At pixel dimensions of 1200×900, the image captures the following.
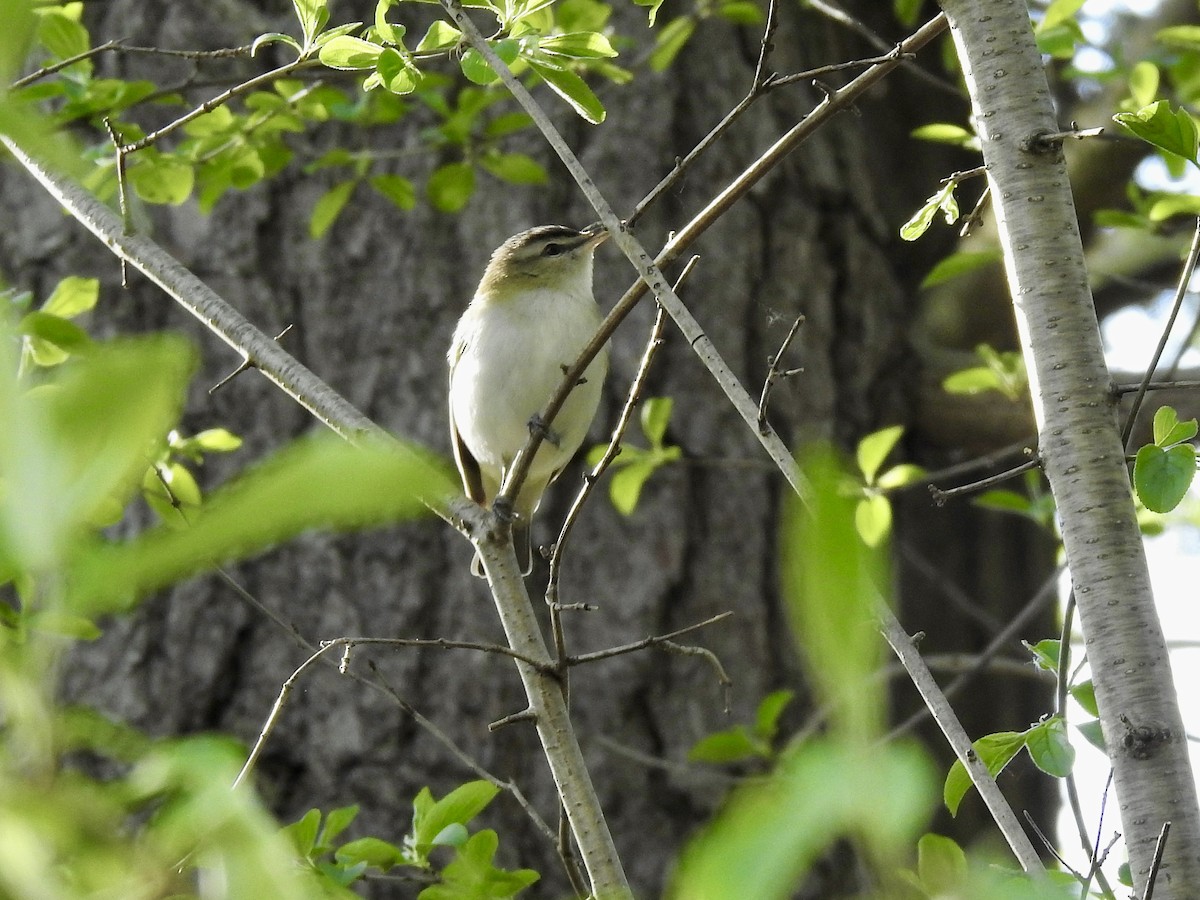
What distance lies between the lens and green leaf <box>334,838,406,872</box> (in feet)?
5.93

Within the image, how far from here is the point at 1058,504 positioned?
57.6 inches

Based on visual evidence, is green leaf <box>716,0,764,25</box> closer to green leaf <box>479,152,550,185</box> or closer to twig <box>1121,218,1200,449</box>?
green leaf <box>479,152,550,185</box>

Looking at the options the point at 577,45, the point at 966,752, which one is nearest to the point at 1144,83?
the point at 577,45

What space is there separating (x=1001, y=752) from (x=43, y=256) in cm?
326

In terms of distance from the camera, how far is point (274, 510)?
375 mm

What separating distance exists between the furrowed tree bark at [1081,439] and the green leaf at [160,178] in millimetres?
1596

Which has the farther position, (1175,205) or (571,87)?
(1175,205)

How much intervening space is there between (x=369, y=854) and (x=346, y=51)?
1.12 m

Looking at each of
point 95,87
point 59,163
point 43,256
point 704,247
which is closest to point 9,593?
point 43,256

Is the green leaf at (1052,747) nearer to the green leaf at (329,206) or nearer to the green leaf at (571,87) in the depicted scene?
the green leaf at (571,87)

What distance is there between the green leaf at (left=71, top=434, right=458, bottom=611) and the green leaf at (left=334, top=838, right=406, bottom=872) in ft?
4.83

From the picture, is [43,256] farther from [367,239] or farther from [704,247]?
[704,247]

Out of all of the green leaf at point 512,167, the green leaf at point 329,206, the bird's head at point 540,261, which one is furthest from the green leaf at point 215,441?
the bird's head at point 540,261

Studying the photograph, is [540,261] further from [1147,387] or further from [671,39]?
[1147,387]
